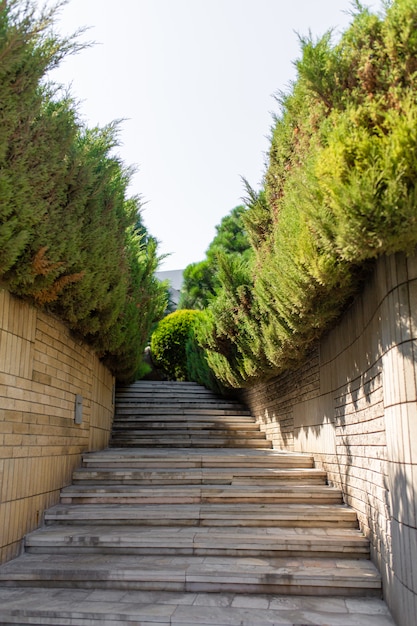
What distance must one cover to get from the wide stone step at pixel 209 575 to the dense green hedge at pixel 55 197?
7.04ft

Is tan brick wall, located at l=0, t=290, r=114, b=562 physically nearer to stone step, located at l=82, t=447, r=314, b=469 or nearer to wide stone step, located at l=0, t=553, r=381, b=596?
stone step, located at l=82, t=447, r=314, b=469

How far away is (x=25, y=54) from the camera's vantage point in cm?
319

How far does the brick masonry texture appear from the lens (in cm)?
265

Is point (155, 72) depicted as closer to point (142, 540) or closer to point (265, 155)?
point (265, 155)

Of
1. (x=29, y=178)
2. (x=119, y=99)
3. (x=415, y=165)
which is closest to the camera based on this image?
(x=415, y=165)

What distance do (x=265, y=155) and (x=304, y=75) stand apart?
9.35 feet

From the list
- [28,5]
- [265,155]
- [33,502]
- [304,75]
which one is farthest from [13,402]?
[265,155]

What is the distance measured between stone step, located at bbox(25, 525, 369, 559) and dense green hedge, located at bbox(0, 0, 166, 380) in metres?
2.06

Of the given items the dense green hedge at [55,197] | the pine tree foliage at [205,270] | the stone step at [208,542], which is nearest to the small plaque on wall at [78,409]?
the dense green hedge at [55,197]

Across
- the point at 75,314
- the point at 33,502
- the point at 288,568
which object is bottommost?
the point at 288,568

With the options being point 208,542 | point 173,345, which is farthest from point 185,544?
point 173,345

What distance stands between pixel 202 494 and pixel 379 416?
225 cm

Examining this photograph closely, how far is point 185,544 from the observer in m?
3.94

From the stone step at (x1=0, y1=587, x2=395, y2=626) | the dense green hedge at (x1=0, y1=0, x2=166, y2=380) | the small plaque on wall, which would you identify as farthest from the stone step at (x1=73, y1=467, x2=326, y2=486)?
the stone step at (x1=0, y1=587, x2=395, y2=626)
